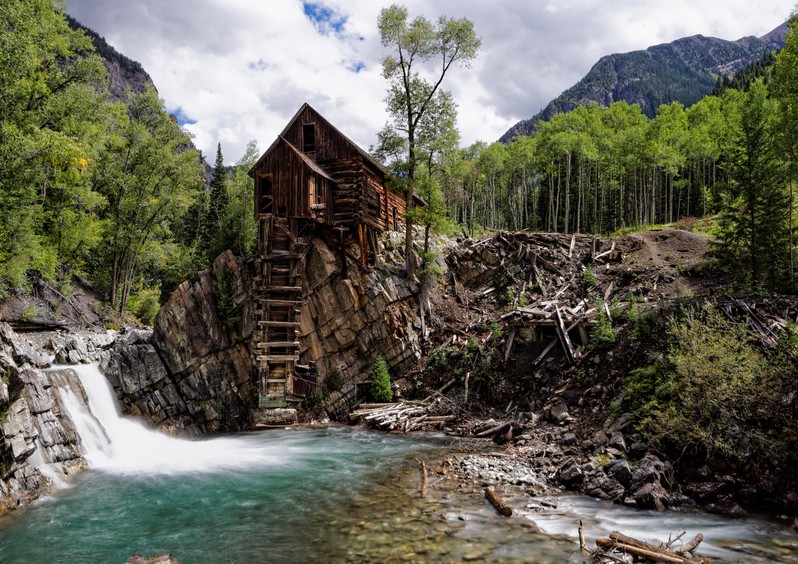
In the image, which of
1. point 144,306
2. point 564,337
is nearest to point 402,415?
point 564,337

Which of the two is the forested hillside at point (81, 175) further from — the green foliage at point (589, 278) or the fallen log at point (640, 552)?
the green foliage at point (589, 278)

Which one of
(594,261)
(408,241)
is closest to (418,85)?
(408,241)

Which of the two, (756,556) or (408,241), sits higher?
(408,241)

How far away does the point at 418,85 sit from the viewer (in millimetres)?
29297

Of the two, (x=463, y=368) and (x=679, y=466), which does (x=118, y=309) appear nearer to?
(x=463, y=368)

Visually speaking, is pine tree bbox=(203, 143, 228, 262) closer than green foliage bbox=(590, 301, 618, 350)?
No

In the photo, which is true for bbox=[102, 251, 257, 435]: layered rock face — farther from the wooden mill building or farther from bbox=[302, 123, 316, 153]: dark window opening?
bbox=[302, 123, 316, 153]: dark window opening

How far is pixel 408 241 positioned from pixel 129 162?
23.2 m

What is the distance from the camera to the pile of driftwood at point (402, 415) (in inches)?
828

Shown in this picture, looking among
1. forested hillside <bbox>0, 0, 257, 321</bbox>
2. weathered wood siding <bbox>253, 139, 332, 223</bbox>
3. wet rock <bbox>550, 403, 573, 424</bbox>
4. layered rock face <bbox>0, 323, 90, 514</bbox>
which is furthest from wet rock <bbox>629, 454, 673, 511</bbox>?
forested hillside <bbox>0, 0, 257, 321</bbox>

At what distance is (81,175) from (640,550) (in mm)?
37876

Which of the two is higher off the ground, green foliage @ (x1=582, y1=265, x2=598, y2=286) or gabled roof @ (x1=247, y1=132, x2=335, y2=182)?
gabled roof @ (x1=247, y1=132, x2=335, y2=182)

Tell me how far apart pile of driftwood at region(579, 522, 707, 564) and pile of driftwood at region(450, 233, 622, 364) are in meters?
13.5

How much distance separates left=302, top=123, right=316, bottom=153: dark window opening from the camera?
29812 mm
